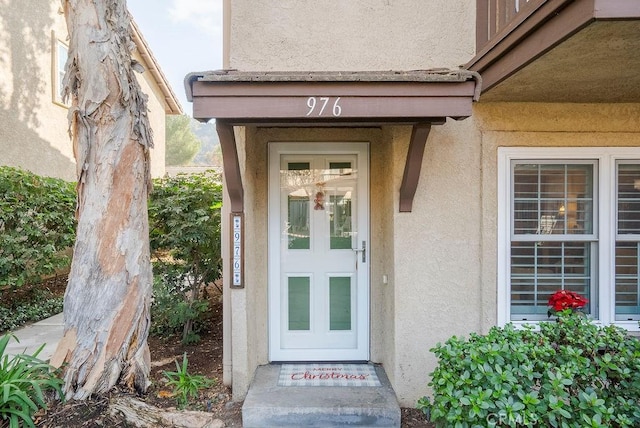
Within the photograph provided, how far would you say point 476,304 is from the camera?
382cm

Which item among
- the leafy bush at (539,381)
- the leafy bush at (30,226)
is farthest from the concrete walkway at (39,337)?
the leafy bush at (539,381)

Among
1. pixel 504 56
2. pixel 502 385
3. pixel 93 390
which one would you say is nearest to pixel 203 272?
pixel 93 390

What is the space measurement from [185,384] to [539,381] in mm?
3291

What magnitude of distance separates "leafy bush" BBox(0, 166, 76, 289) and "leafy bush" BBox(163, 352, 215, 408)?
3.99 meters

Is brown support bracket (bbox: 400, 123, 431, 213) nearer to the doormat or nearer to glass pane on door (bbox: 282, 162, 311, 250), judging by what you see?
glass pane on door (bbox: 282, 162, 311, 250)

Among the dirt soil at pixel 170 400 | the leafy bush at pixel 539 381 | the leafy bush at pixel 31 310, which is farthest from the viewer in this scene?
the leafy bush at pixel 31 310

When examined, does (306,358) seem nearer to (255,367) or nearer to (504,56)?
(255,367)

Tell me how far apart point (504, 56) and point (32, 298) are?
8470 mm

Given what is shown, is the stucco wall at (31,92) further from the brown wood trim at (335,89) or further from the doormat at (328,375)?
the doormat at (328,375)

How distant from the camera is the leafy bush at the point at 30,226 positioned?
6082 millimetres

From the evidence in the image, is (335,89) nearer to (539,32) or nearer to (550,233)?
(539,32)

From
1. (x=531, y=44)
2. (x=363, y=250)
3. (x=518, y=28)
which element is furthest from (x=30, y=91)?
(x=531, y=44)

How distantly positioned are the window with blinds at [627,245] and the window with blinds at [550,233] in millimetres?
281

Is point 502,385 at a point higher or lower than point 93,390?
higher
